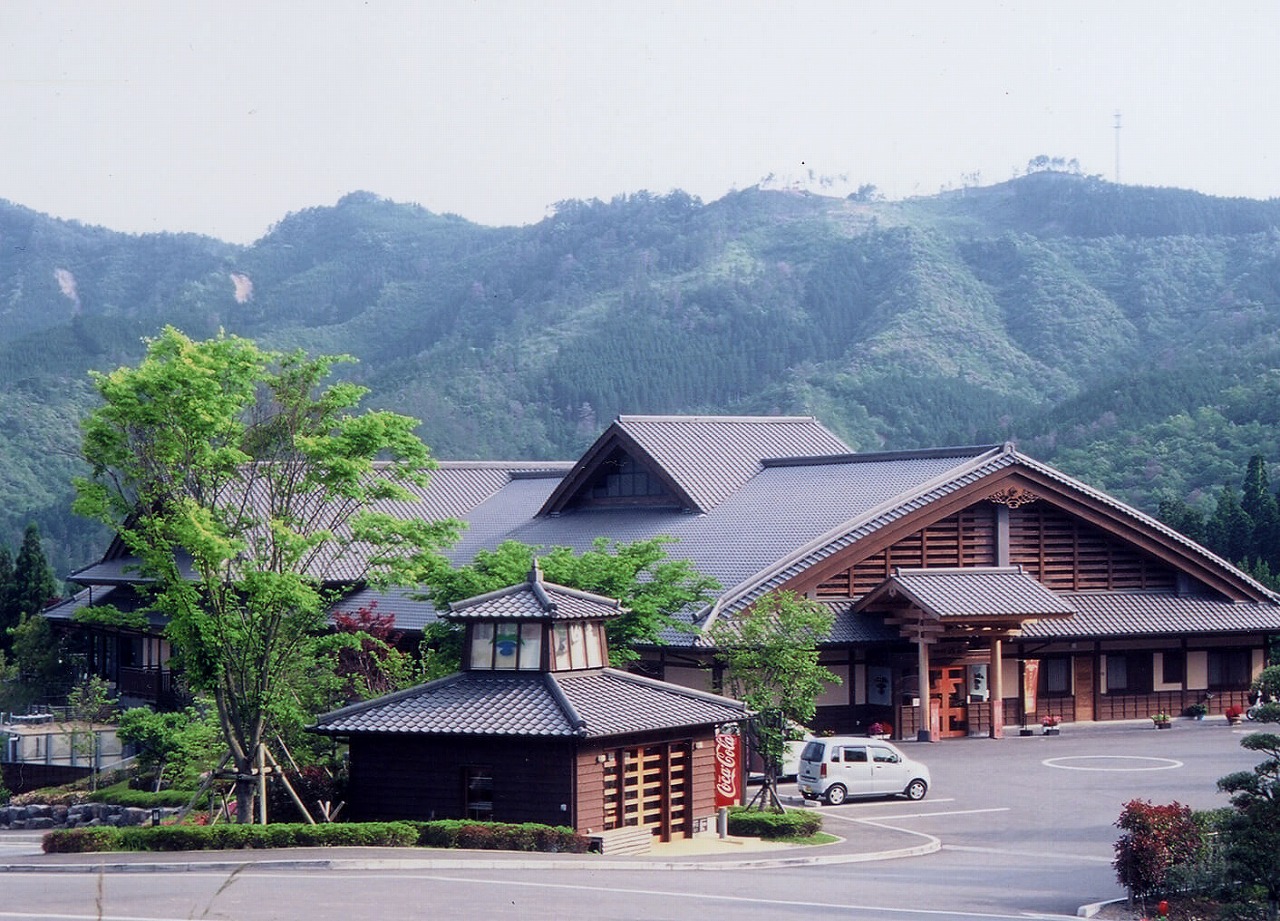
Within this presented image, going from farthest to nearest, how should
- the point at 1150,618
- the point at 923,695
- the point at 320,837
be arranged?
the point at 1150,618 → the point at 923,695 → the point at 320,837

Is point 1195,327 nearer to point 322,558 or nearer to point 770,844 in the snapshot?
point 322,558

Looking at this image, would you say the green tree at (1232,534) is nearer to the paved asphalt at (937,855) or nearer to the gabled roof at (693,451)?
the gabled roof at (693,451)

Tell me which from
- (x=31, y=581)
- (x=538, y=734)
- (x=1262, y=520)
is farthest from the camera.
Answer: (x=31, y=581)

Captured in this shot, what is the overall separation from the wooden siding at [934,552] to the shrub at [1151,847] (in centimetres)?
2159

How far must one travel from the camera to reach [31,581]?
224 ft

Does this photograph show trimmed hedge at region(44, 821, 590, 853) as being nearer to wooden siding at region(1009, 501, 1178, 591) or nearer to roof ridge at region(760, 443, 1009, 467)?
roof ridge at region(760, 443, 1009, 467)

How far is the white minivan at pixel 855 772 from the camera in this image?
38406 millimetres

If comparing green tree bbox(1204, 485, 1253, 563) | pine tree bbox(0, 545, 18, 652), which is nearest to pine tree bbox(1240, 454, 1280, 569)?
green tree bbox(1204, 485, 1253, 563)

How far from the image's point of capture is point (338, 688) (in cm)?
4122

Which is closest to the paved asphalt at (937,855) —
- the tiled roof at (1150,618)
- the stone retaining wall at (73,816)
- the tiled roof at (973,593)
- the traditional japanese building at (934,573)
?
the stone retaining wall at (73,816)

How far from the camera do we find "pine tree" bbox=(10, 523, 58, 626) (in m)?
67.8

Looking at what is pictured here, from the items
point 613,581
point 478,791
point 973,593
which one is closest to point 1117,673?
point 973,593

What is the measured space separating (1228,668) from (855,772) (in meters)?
19.5

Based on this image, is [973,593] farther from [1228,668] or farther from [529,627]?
[529,627]
